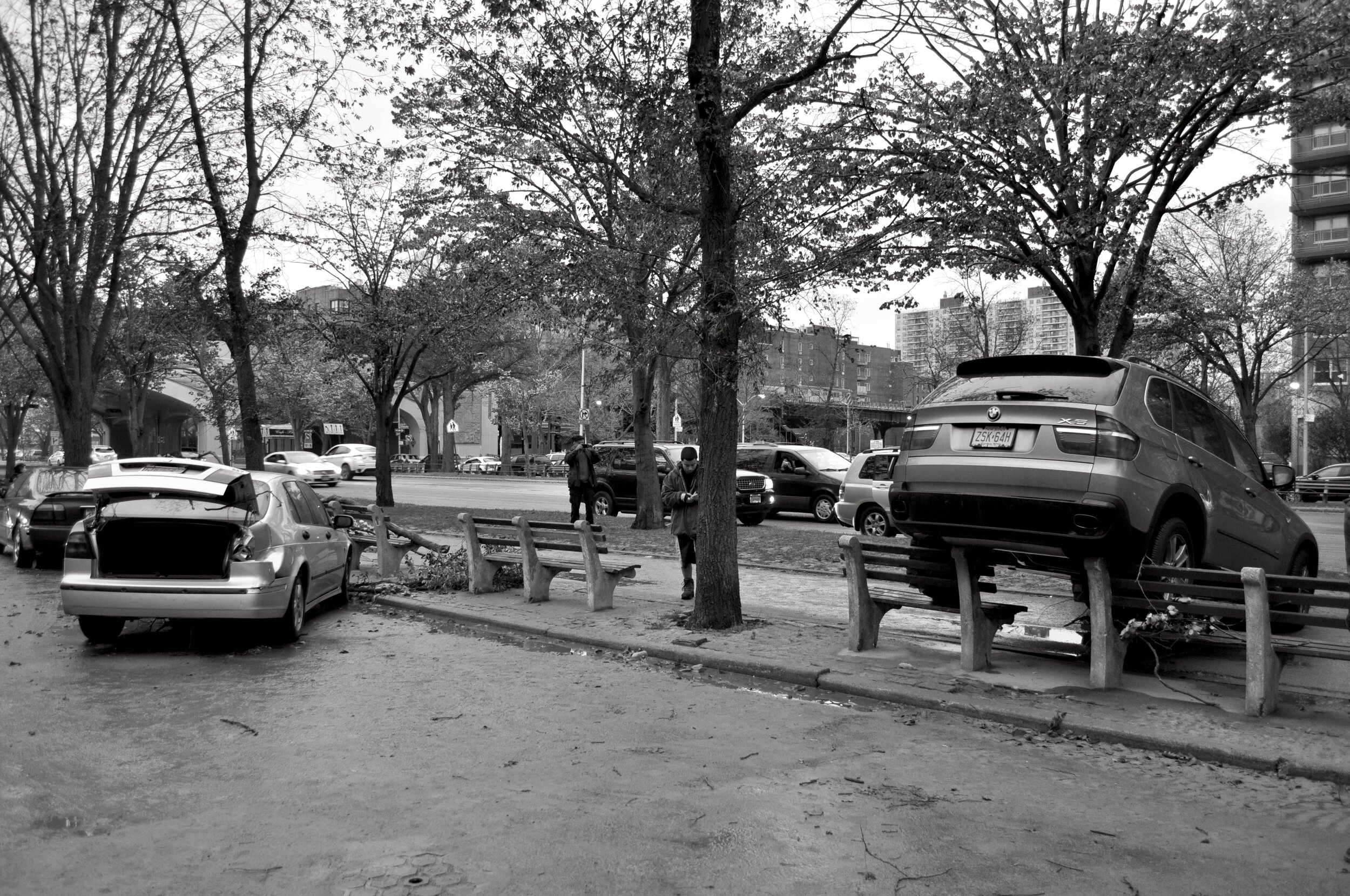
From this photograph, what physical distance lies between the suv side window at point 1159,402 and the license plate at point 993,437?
1046 millimetres

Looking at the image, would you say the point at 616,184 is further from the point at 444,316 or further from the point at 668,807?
the point at 668,807

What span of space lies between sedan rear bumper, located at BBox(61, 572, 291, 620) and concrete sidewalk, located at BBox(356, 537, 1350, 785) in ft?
8.21

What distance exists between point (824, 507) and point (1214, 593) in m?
17.5

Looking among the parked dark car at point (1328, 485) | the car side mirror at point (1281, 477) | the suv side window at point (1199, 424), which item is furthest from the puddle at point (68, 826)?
the parked dark car at point (1328, 485)

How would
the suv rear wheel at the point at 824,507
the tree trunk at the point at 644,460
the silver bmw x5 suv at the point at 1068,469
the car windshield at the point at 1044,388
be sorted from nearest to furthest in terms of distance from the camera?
1. the silver bmw x5 suv at the point at 1068,469
2. the car windshield at the point at 1044,388
3. the tree trunk at the point at 644,460
4. the suv rear wheel at the point at 824,507

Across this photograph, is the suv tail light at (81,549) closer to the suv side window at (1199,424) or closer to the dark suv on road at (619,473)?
the suv side window at (1199,424)

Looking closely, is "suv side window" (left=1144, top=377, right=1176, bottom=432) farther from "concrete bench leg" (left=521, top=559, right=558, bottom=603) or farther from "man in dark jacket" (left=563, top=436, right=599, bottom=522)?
"man in dark jacket" (left=563, top=436, right=599, bottom=522)

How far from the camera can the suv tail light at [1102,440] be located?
681 centimetres

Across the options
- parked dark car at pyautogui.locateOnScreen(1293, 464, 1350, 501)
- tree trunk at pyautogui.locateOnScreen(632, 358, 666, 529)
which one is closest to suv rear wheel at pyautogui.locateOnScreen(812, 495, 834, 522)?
tree trunk at pyautogui.locateOnScreen(632, 358, 666, 529)

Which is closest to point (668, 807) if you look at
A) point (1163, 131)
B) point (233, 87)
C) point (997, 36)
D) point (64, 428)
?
point (1163, 131)

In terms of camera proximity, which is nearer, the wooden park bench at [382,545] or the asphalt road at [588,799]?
the asphalt road at [588,799]

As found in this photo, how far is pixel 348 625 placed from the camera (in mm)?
10352

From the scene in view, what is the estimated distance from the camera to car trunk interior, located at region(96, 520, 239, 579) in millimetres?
8500

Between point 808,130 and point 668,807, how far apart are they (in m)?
10.8
